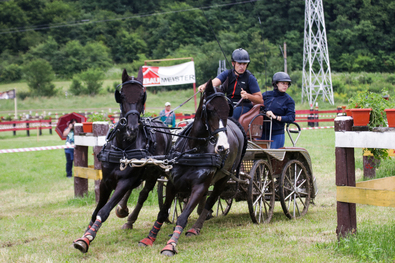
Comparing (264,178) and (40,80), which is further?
(40,80)

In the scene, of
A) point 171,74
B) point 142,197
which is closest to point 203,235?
point 142,197

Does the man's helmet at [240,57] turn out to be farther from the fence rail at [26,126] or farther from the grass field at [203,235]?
the fence rail at [26,126]

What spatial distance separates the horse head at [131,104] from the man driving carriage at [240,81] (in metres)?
1.67

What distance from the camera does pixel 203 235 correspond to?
5.70 meters

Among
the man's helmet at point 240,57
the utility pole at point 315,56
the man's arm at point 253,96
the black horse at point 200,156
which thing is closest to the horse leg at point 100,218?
the black horse at point 200,156

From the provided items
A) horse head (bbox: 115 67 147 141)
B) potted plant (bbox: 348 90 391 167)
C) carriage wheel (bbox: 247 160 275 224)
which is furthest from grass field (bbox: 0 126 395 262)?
horse head (bbox: 115 67 147 141)

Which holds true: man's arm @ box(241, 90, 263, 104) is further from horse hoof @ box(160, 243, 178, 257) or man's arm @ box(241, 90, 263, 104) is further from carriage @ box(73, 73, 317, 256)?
horse hoof @ box(160, 243, 178, 257)

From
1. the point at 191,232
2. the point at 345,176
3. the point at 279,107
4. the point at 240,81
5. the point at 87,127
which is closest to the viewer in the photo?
the point at 345,176

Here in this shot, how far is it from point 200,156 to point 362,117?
1832 millimetres

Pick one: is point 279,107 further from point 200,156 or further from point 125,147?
point 125,147

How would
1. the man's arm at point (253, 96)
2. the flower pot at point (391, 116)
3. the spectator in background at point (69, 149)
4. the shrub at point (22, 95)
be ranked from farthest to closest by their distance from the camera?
the shrub at point (22, 95) → the spectator in background at point (69, 149) → the man's arm at point (253, 96) → the flower pot at point (391, 116)

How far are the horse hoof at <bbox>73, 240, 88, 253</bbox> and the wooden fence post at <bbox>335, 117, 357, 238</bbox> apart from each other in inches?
109

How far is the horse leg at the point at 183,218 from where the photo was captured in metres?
4.66

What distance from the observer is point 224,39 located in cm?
5894
